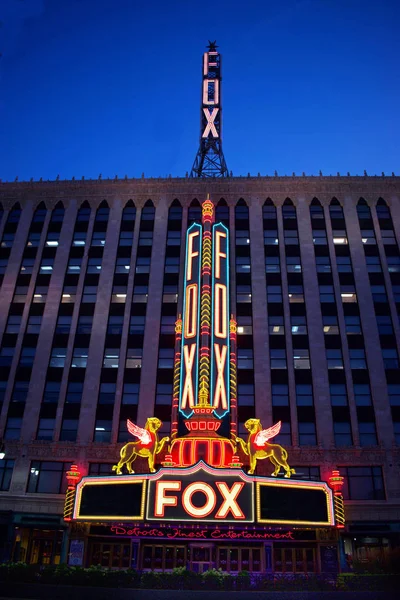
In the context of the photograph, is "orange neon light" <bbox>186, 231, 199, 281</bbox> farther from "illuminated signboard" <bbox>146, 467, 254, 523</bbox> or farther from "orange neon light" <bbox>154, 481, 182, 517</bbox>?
"orange neon light" <bbox>154, 481, 182, 517</bbox>

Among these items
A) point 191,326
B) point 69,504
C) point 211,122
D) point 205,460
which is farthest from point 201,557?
point 211,122

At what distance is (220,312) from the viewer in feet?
125

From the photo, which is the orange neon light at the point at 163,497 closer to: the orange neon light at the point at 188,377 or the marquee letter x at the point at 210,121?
the orange neon light at the point at 188,377

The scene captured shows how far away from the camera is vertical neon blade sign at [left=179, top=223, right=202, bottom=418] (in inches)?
1389

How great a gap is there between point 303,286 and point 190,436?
20100mm

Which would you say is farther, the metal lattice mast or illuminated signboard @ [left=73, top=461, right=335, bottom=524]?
the metal lattice mast

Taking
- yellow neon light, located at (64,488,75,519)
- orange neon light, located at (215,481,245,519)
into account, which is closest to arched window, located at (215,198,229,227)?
orange neon light, located at (215,481,245,519)

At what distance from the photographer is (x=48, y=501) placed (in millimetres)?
38094

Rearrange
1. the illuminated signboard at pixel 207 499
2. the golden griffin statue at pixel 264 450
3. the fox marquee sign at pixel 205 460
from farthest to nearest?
the golden griffin statue at pixel 264 450, the fox marquee sign at pixel 205 460, the illuminated signboard at pixel 207 499

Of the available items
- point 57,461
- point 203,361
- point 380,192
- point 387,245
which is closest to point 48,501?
point 57,461

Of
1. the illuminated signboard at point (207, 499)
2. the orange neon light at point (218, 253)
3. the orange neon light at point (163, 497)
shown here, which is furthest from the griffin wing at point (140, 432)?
the orange neon light at point (218, 253)

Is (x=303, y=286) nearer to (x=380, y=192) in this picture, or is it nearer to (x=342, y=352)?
(x=342, y=352)

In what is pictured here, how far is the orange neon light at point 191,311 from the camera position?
123 ft

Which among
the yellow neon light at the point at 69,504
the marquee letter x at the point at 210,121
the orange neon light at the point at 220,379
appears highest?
the marquee letter x at the point at 210,121
